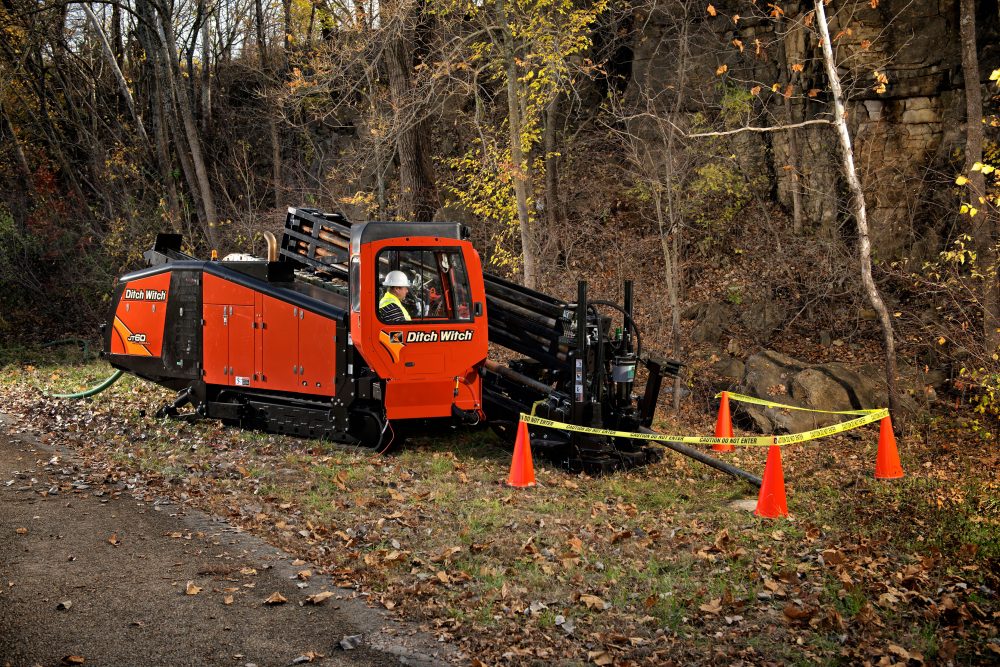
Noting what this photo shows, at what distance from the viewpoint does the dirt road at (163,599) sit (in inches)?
225

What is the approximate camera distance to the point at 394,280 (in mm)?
10633

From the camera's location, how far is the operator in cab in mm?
10617

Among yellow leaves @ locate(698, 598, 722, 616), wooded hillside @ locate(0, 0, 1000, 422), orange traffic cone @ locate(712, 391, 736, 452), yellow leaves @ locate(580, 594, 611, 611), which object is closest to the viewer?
yellow leaves @ locate(698, 598, 722, 616)

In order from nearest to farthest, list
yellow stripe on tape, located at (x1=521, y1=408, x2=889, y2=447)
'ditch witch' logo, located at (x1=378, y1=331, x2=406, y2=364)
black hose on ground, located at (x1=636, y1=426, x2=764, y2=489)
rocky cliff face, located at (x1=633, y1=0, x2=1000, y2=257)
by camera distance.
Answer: yellow stripe on tape, located at (x1=521, y1=408, x2=889, y2=447) → black hose on ground, located at (x1=636, y1=426, x2=764, y2=489) → 'ditch witch' logo, located at (x1=378, y1=331, x2=406, y2=364) → rocky cliff face, located at (x1=633, y1=0, x2=1000, y2=257)

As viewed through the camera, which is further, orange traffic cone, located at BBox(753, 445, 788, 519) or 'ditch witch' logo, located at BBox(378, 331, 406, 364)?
'ditch witch' logo, located at BBox(378, 331, 406, 364)

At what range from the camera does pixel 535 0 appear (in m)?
18.6

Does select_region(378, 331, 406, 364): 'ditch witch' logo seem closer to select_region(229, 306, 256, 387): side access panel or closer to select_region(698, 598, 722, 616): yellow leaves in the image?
select_region(229, 306, 256, 387): side access panel

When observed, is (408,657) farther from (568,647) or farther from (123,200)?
(123,200)

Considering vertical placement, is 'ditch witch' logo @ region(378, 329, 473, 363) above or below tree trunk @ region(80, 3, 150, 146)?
below

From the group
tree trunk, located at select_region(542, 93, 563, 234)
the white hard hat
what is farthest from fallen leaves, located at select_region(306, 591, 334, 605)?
tree trunk, located at select_region(542, 93, 563, 234)

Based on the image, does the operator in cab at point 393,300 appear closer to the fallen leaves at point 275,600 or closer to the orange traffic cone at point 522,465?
the orange traffic cone at point 522,465

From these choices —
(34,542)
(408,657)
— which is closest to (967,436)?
(408,657)

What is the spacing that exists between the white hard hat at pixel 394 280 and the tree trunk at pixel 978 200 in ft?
28.4

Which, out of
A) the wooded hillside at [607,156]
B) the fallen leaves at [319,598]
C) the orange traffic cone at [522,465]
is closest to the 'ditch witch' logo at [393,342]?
the orange traffic cone at [522,465]
